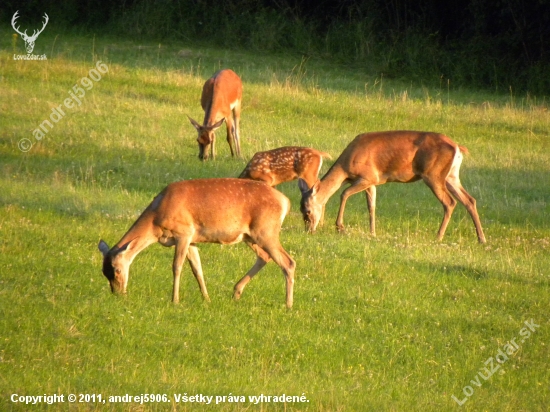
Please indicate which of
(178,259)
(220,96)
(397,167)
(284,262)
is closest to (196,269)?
(178,259)

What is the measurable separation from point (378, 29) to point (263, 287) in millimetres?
21606

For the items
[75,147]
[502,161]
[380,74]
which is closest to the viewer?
[75,147]

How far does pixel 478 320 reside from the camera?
9.78 metres

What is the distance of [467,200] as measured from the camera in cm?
1369

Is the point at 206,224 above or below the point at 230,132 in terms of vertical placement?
above

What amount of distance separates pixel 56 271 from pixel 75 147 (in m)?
7.41

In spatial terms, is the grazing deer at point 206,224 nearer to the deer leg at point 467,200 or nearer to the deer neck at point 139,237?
the deer neck at point 139,237

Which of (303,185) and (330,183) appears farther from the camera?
(330,183)

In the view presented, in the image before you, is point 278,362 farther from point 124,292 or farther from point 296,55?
point 296,55

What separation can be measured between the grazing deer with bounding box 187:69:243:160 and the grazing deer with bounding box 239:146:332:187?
10.9 feet

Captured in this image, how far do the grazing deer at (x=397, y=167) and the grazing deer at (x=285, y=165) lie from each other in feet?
2.00

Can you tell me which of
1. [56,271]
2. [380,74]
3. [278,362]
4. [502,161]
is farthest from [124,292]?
[380,74]

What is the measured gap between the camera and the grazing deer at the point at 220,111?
17.5 metres

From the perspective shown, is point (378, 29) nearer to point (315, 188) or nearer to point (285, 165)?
point (285, 165)
